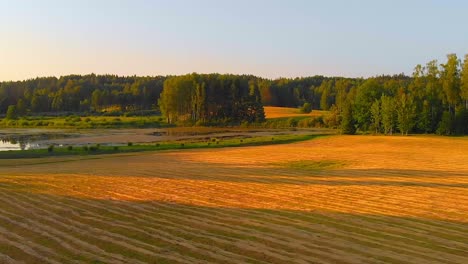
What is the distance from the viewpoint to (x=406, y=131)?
73188mm

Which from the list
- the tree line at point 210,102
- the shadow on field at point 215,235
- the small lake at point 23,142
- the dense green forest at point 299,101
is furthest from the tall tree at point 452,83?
the shadow on field at point 215,235

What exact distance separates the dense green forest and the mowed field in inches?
2162

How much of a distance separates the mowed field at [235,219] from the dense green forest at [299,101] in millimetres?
54922

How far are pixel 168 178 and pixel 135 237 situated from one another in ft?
41.0

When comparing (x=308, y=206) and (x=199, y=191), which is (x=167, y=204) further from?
(x=308, y=206)

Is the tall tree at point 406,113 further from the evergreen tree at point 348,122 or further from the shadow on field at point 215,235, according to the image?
the shadow on field at point 215,235

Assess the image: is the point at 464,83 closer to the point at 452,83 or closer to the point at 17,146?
the point at 452,83

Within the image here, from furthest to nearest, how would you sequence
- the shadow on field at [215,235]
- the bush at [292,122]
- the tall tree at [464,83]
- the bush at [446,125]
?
1. the bush at [292,122]
2. the tall tree at [464,83]
3. the bush at [446,125]
4. the shadow on field at [215,235]

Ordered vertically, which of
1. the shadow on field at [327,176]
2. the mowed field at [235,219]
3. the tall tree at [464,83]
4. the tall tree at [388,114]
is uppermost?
the tall tree at [464,83]

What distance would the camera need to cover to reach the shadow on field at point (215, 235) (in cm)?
923

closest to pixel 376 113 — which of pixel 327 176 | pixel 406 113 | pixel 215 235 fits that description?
pixel 406 113

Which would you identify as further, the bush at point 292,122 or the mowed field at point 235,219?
the bush at point 292,122

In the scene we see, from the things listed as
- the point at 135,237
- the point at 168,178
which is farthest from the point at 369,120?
the point at 135,237

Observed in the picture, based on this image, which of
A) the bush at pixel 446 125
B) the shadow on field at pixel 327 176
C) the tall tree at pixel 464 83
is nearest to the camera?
the shadow on field at pixel 327 176
